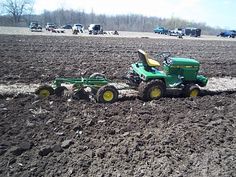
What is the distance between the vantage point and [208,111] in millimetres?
9328

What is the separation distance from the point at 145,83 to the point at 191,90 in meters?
1.86

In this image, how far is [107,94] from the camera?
973 cm

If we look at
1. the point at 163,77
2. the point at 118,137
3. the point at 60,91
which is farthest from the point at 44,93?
the point at 163,77

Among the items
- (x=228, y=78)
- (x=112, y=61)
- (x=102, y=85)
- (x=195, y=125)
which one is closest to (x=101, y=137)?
(x=195, y=125)

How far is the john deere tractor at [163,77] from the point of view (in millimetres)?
10141

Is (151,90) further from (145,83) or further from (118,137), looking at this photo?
(118,137)

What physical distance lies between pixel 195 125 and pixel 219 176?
227 centimetres

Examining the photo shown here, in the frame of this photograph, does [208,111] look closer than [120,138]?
No

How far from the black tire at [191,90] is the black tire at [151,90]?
1.05 meters

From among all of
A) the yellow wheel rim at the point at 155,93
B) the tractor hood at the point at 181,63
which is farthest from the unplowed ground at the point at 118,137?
the tractor hood at the point at 181,63

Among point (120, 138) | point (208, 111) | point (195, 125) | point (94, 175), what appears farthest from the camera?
point (208, 111)

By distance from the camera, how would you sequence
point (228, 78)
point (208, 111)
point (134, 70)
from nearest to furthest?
point (208, 111)
point (134, 70)
point (228, 78)

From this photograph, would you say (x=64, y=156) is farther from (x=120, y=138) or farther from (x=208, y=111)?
(x=208, y=111)

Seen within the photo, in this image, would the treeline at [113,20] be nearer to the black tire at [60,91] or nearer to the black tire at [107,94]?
the black tire at [60,91]
